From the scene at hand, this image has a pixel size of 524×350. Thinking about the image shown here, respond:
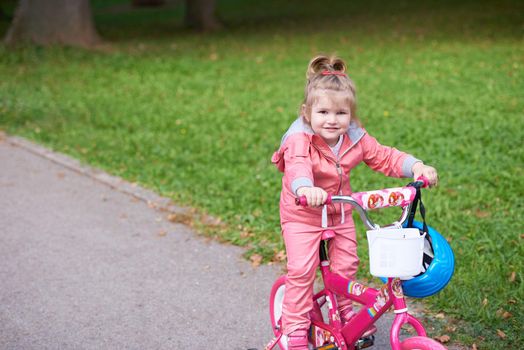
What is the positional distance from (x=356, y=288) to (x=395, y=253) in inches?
24.5

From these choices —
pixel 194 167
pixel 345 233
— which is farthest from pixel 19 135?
pixel 345 233

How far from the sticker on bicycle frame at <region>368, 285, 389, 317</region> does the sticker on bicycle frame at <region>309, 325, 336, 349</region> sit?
1.20ft

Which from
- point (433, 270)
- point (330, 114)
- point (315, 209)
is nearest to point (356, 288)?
point (315, 209)

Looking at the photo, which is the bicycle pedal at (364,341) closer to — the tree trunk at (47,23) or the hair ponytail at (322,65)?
the hair ponytail at (322,65)

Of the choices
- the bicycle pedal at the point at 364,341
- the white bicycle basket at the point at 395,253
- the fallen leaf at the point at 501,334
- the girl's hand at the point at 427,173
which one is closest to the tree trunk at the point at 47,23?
the fallen leaf at the point at 501,334

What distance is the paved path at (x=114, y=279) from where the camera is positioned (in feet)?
14.7

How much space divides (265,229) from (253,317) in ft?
4.74

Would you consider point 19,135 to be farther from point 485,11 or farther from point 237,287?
point 485,11

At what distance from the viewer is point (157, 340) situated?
14.5ft

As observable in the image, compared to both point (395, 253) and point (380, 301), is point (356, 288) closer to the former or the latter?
point (380, 301)

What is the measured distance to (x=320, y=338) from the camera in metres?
3.80

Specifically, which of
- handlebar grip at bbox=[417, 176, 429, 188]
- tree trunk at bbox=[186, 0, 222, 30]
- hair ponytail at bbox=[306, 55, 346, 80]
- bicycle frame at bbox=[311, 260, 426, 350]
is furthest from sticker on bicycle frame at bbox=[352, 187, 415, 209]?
tree trunk at bbox=[186, 0, 222, 30]

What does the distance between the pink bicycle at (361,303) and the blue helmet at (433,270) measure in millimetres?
82

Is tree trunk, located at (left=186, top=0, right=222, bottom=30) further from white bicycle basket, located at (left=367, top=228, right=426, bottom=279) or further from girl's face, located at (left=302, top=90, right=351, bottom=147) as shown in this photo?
white bicycle basket, located at (left=367, top=228, right=426, bottom=279)
